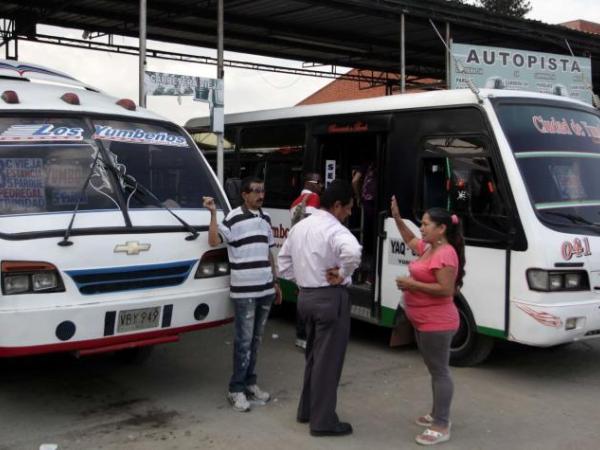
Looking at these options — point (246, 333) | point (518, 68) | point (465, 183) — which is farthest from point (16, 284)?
point (518, 68)

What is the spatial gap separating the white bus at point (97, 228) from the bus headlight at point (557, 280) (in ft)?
8.06

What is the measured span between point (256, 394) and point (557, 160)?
335cm

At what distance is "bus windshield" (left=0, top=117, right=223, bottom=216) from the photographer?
4797 millimetres

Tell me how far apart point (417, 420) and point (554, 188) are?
2.43 metres

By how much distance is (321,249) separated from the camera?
4.36 metres

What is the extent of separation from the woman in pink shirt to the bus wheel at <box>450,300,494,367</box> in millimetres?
1656

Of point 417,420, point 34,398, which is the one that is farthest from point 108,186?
point 417,420

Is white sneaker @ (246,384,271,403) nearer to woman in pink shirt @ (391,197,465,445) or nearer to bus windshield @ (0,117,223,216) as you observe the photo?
woman in pink shirt @ (391,197,465,445)

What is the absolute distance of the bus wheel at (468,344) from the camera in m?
6.07

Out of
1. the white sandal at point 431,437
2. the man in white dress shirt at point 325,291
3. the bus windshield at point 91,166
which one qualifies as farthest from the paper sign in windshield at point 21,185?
the white sandal at point 431,437

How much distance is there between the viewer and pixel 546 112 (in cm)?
633

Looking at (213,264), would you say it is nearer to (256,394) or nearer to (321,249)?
(256,394)

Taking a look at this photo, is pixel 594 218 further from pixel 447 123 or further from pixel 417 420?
pixel 417 420

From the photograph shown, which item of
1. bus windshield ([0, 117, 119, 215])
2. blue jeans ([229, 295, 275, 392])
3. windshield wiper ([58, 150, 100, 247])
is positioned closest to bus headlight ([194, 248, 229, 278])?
blue jeans ([229, 295, 275, 392])
